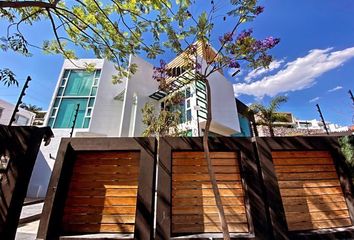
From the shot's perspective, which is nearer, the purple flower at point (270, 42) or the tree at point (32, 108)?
the purple flower at point (270, 42)

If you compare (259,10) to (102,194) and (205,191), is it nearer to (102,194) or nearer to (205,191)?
(205,191)

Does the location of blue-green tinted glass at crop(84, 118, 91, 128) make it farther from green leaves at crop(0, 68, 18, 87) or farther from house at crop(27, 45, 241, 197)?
green leaves at crop(0, 68, 18, 87)

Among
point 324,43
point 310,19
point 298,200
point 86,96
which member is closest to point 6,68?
point 298,200

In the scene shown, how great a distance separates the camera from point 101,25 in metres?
5.11

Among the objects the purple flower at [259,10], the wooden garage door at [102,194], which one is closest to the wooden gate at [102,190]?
the wooden garage door at [102,194]

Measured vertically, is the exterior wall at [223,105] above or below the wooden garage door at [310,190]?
above

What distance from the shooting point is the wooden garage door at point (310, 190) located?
4.30 m

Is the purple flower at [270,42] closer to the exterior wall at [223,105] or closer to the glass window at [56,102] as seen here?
the exterior wall at [223,105]

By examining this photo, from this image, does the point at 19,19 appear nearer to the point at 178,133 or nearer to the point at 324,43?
the point at 178,133

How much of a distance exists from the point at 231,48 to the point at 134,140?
10.8 feet

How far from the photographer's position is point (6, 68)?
3117 mm

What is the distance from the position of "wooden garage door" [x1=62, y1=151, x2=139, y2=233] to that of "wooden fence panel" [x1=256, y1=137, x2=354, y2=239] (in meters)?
3.26

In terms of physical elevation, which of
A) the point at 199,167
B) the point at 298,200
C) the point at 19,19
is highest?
the point at 19,19

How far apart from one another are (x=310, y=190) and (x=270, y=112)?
11583 mm
